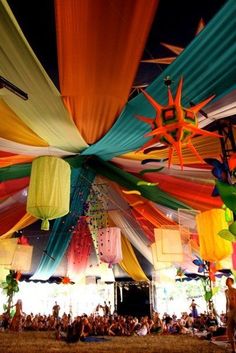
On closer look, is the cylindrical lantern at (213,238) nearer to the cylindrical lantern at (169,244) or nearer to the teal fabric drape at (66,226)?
the cylindrical lantern at (169,244)

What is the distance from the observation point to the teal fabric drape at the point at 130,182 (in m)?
5.21

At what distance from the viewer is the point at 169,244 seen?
5.71m

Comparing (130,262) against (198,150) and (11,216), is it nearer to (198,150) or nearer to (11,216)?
(11,216)

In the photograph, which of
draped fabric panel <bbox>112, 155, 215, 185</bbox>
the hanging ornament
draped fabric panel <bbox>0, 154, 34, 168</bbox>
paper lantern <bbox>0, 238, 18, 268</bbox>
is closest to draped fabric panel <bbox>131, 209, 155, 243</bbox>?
draped fabric panel <bbox>112, 155, 215, 185</bbox>

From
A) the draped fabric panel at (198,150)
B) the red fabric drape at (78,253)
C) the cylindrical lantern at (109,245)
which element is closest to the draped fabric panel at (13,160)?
the draped fabric panel at (198,150)

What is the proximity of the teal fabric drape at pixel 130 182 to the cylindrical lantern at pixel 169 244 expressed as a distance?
1.71ft

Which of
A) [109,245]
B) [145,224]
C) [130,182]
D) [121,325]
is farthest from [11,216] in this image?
[121,325]

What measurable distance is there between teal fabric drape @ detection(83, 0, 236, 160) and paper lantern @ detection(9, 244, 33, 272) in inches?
185

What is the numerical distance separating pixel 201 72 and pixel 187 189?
2788 mm

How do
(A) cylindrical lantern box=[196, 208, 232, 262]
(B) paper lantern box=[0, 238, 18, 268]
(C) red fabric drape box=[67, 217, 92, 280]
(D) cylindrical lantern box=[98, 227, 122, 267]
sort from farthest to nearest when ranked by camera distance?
(C) red fabric drape box=[67, 217, 92, 280] < (B) paper lantern box=[0, 238, 18, 268] < (D) cylindrical lantern box=[98, 227, 122, 267] < (A) cylindrical lantern box=[196, 208, 232, 262]

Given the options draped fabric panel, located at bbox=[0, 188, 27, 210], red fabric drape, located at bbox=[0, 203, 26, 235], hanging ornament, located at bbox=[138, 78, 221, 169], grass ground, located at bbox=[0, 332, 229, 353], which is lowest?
grass ground, located at bbox=[0, 332, 229, 353]

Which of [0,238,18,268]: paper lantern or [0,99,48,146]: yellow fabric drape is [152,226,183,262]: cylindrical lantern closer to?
[0,99,48,146]: yellow fabric drape

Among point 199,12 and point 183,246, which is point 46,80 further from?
point 183,246

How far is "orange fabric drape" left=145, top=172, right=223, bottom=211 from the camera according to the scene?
5.08 m
